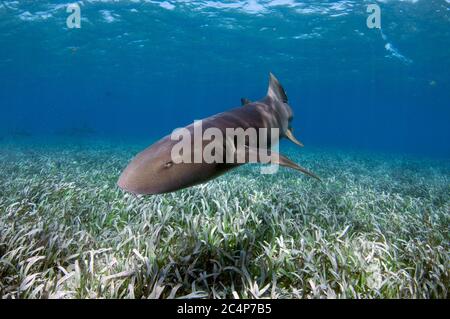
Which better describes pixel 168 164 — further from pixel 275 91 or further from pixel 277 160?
pixel 275 91

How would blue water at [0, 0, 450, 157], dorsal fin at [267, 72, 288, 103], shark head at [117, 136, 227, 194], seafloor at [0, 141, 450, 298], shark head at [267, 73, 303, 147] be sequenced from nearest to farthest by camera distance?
shark head at [117, 136, 227, 194]
seafloor at [0, 141, 450, 298]
shark head at [267, 73, 303, 147]
dorsal fin at [267, 72, 288, 103]
blue water at [0, 0, 450, 157]

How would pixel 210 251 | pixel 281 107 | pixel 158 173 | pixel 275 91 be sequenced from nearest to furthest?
1. pixel 158 173
2. pixel 210 251
3. pixel 281 107
4. pixel 275 91

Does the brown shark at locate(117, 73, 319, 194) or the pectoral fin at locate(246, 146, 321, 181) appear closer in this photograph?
the brown shark at locate(117, 73, 319, 194)

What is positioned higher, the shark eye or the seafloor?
the shark eye

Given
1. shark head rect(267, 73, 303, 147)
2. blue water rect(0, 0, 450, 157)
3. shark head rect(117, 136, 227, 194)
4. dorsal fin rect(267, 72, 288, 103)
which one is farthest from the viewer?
blue water rect(0, 0, 450, 157)

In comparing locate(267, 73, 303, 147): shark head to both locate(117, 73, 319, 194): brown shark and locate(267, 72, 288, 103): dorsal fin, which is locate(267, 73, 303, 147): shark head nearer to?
locate(267, 72, 288, 103): dorsal fin

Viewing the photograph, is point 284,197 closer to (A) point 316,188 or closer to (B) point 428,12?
(A) point 316,188

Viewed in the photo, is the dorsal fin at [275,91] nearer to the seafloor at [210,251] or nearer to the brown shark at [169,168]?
the brown shark at [169,168]

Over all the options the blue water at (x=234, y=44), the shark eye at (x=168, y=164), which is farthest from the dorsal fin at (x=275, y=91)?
the blue water at (x=234, y=44)

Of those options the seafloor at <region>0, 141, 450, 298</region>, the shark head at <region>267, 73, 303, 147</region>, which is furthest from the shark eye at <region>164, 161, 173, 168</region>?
the shark head at <region>267, 73, 303, 147</region>

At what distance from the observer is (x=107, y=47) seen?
38125 mm

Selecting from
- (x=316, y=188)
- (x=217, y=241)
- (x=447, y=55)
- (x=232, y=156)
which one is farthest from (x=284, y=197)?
(x=447, y=55)

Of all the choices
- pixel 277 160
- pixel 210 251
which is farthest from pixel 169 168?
pixel 210 251

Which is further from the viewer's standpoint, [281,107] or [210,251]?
[281,107]
